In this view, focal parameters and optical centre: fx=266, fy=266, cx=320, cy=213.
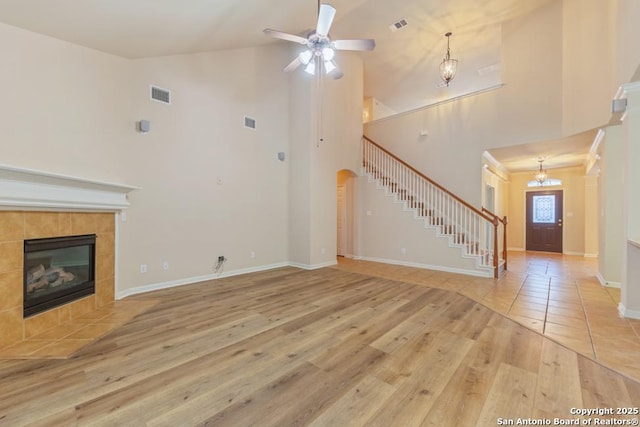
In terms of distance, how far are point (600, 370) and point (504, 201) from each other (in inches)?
329

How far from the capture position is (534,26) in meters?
5.23

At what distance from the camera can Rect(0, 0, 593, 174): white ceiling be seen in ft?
9.43

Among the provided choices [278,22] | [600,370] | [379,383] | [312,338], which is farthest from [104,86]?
[600,370]

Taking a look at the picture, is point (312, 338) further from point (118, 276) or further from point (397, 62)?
point (397, 62)

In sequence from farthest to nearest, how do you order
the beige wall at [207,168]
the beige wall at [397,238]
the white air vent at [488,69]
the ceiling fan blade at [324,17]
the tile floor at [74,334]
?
1. the white air vent at [488,69]
2. the beige wall at [397,238]
3. the beige wall at [207,168]
4. the ceiling fan blade at [324,17]
5. the tile floor at [74,334]

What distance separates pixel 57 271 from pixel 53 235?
1.45ft

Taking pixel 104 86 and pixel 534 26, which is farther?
pixel 534 26

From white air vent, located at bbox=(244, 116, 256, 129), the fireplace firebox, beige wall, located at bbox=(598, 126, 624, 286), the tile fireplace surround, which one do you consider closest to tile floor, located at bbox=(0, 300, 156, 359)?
the tile fireplace surround

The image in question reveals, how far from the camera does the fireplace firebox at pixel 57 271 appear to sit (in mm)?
2674

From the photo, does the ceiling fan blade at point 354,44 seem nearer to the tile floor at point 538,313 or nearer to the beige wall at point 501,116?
the tile floor at point 538,313

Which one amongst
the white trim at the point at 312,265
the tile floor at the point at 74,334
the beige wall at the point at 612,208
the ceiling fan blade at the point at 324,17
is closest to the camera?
the tile floor at the point at 74,334

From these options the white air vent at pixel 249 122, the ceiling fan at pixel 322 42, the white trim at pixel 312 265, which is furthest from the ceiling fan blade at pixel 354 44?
the white trim at pixel 312 265

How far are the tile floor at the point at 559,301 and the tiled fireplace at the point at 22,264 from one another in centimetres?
416

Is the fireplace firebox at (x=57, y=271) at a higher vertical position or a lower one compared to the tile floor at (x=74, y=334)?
higher
